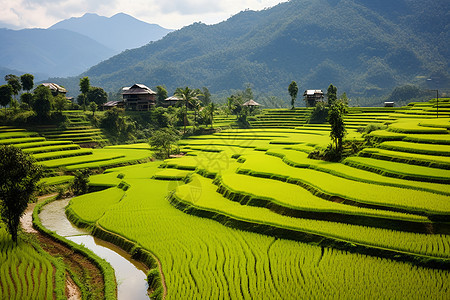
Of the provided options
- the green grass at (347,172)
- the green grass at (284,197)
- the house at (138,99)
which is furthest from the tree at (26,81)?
the green grass at (284,197)

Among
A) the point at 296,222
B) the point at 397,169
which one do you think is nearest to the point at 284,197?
the point at 296,222

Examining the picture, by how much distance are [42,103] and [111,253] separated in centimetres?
3833

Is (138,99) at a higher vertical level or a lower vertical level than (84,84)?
lower

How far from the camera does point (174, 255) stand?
16.9m

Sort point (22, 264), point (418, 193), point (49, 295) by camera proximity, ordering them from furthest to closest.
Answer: point (418, 193) < point (22, 264) < point (49, 295)

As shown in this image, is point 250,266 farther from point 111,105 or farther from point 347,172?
point 111,105

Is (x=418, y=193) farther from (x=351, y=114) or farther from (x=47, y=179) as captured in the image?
(x=351, y=114)

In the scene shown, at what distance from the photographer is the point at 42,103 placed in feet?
165

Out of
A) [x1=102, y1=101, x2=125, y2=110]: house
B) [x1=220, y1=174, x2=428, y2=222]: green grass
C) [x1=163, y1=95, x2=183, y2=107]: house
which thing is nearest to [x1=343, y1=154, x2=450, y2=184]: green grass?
[x1=220, y1=174, x2=428, y2=222]: green grass

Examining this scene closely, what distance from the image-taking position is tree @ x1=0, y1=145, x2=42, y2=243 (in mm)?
18000

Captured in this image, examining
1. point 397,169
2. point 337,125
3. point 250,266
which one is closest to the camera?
point 250,266

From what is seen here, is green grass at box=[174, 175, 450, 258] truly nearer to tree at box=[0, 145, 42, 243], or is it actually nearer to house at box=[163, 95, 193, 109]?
tree at box=[0, 145, 42, 243]

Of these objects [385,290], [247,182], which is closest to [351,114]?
[247,182]

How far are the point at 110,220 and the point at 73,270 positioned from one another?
534cm
